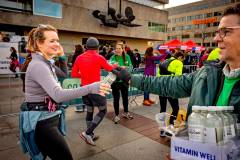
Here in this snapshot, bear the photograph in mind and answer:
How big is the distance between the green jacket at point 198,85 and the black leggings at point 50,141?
38.7 inches

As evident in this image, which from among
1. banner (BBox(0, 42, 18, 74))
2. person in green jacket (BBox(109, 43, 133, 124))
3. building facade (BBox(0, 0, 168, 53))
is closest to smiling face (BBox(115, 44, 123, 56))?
person in green jacket (BBox(109, 43, 133, 124))

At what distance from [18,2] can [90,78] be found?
19842 millimetres

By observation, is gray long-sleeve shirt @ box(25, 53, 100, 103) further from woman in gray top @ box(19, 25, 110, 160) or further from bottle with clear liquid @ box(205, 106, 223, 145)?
bottle with clear liquid @ box(205, 106, 223, 145)

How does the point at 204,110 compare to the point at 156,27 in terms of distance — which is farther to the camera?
the point at 156,27

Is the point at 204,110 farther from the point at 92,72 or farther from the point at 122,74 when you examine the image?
the point at 92,72

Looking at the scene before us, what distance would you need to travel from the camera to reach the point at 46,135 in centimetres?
221

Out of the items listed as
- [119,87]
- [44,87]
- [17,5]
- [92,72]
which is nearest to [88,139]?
[92,72]

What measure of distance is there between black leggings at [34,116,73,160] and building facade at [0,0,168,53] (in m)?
20.5

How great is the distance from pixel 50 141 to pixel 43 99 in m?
0.45

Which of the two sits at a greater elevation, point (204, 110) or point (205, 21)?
point (205, 21)

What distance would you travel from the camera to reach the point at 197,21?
2918 inches

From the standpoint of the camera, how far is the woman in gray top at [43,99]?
2.15 meters

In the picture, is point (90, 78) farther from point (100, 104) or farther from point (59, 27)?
point (59, 27)

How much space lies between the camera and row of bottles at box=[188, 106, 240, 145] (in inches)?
45.7
